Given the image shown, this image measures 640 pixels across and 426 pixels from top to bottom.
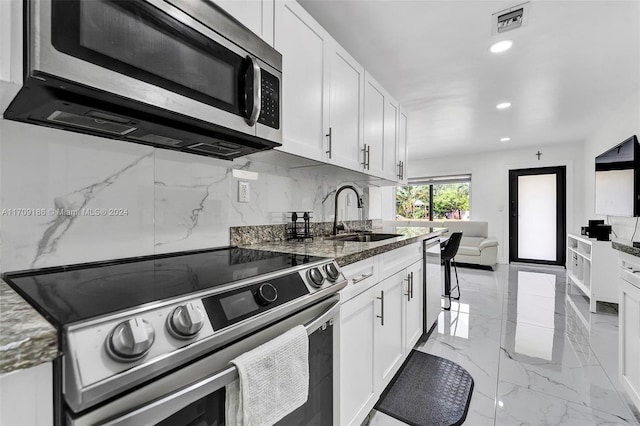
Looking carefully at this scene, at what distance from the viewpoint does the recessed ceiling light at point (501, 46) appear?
2244 mm

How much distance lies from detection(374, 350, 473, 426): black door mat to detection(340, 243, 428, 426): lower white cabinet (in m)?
0.13

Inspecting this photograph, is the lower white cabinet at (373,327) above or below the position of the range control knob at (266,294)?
below

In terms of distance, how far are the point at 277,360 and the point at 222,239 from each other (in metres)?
0.85

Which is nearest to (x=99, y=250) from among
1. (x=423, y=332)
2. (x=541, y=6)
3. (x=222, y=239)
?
(x=222, y=239)

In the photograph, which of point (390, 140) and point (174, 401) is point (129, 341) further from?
point (390, 140)

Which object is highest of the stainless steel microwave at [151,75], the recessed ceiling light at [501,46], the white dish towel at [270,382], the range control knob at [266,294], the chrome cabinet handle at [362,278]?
the recessed ceiling light at [501,46]

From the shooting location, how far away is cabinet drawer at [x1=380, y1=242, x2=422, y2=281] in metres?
1.61

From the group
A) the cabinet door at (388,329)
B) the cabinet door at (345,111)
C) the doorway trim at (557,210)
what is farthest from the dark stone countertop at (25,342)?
the doorway trim at (557,210)

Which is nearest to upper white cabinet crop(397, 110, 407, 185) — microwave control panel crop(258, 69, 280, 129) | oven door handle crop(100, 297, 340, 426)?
microwave control panel crop(258, 69, 280, 129)

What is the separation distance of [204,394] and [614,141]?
17.9 feet

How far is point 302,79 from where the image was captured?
149 cm

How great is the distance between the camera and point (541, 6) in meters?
1.87

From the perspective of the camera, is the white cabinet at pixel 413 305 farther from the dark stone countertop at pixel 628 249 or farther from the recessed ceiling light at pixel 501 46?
the recessed ceiling light at pixel 501 46

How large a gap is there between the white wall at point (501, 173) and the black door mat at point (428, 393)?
5110 mm
